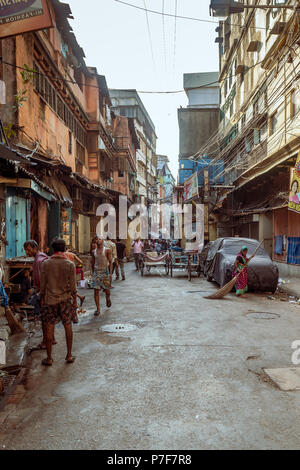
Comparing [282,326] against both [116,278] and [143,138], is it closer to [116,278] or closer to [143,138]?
[116,278]

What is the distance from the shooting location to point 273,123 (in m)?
17.7

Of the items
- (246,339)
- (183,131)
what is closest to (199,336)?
(246,339)

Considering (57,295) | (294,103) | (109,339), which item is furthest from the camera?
(294,103)

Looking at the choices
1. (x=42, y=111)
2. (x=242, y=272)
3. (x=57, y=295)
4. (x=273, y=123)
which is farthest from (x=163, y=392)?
(x=273, y=123)

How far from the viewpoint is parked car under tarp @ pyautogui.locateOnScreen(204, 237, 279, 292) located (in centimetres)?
1157

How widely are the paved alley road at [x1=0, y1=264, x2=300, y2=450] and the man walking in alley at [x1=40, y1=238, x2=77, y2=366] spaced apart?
453mm

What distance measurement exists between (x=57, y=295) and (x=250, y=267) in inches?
306

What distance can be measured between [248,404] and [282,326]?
3.92 meters

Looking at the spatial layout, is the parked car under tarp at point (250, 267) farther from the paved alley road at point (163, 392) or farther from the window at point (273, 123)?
the window at point (273, 123)

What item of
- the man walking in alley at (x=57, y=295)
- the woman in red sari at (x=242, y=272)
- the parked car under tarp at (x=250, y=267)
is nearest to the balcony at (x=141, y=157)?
the parked car under tarp at (x=250, y=267)

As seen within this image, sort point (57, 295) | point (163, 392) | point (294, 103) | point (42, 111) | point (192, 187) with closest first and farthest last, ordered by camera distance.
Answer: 1. point (163, 392)
2. point (57, 295)
3. point (42, 111)
4. point (294, 103)
5. point (192, 187)

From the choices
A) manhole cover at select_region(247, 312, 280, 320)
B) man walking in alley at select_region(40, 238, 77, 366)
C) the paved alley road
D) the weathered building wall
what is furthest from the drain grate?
the weathered building wall

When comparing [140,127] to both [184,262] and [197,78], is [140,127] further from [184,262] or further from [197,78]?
[184,262]

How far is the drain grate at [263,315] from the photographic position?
807 centimetres
